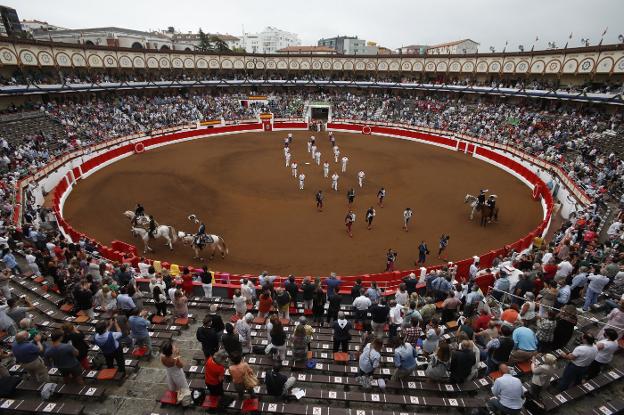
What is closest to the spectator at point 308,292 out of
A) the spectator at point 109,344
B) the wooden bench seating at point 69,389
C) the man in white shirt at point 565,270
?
the spectator at point 109,344

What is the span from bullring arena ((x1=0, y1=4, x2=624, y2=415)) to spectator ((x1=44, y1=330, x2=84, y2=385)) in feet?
0.15

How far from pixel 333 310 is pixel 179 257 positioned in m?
10.2

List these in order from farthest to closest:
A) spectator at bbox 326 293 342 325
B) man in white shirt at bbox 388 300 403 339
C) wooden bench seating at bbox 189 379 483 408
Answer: spectator at bbox 326 293 342 325 → man in white shirt at bbox 388 300 403 339 → wooden bench seating at bbox 189 379 483 408

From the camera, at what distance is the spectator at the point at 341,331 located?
8.77 m

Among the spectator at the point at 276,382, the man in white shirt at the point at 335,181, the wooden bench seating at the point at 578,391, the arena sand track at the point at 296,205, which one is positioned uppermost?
the spectator at the point at 276,382

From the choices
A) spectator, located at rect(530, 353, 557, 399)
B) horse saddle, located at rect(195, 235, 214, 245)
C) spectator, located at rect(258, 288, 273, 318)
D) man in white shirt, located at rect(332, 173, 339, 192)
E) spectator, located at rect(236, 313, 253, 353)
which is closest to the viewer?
spectator, located at rect(530, 353, 557, 399)

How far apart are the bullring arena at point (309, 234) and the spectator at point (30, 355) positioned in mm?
39

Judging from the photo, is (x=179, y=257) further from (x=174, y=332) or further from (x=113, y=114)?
(x=113, y=114)

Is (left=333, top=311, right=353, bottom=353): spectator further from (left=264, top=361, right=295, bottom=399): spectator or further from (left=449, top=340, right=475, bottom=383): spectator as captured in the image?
(left=449, top=340, right=475, bottom=383): spectator

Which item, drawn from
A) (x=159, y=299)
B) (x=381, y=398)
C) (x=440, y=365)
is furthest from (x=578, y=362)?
(x=159, y=299)

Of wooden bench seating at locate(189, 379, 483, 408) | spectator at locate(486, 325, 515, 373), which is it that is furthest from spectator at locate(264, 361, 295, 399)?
spectator at locate(486, 325, 515, 373)

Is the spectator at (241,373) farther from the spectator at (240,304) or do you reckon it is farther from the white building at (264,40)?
the white building at (264,40)

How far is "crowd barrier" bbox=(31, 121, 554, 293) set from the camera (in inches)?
559

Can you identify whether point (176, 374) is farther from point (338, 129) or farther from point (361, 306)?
point (338, 129)
